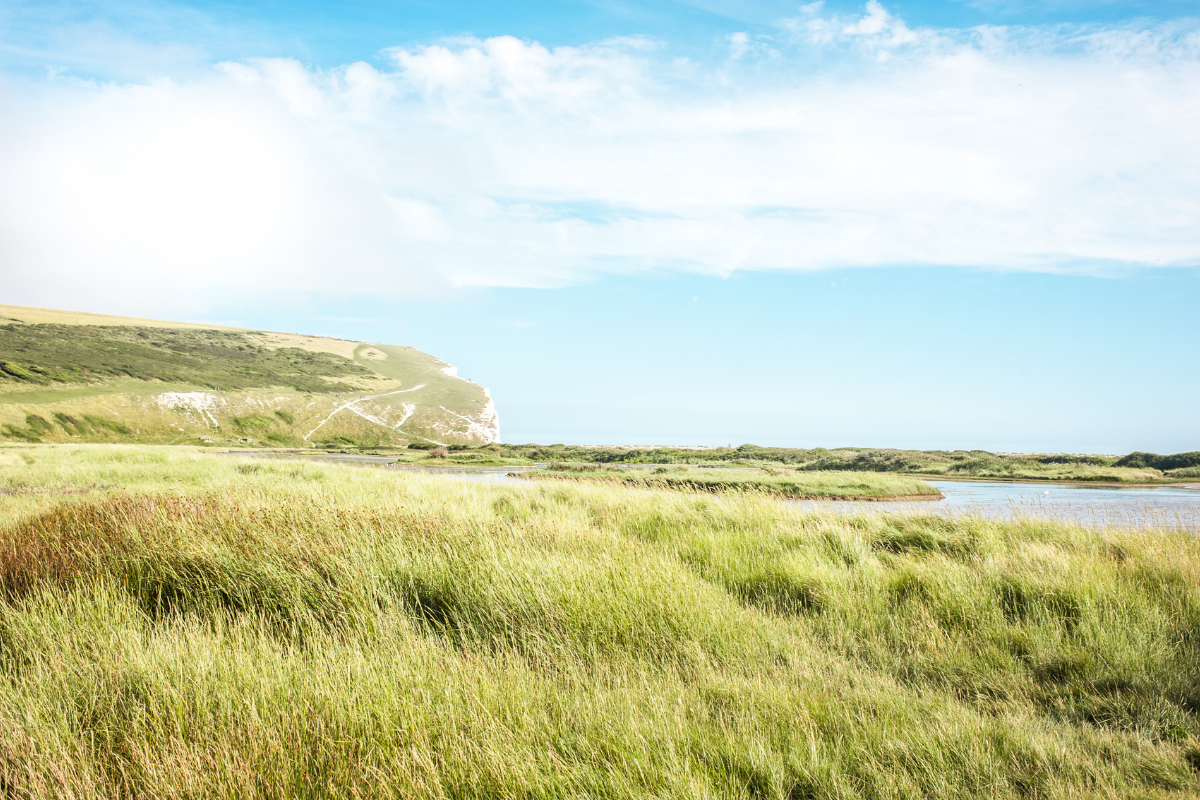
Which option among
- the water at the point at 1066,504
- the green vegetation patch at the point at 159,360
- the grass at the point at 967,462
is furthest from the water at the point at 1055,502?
the green vegetation patch at the point at 159,360

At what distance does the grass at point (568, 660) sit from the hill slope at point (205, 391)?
2489 inches

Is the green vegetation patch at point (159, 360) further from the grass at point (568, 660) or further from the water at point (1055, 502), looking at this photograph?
the grass at point (568, 660)

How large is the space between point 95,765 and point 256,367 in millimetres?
111404

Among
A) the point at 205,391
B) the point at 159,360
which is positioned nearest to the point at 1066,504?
the point at 205,391

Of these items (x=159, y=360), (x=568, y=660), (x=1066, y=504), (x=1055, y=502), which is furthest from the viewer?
(x=159, y=360)

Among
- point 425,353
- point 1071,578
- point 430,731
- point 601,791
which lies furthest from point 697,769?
point 425,353

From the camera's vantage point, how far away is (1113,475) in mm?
25562

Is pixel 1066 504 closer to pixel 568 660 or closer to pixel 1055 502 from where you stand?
pixel 1055 502

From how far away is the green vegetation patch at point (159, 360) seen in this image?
69.9m

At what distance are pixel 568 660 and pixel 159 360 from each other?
344ft

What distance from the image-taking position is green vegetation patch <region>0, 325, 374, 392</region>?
229 ft

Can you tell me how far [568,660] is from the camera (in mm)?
4008

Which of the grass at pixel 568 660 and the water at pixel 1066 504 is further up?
the water at pixel 1066 504

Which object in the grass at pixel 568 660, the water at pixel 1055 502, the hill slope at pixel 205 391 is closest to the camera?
the grass at pixel 568 660
